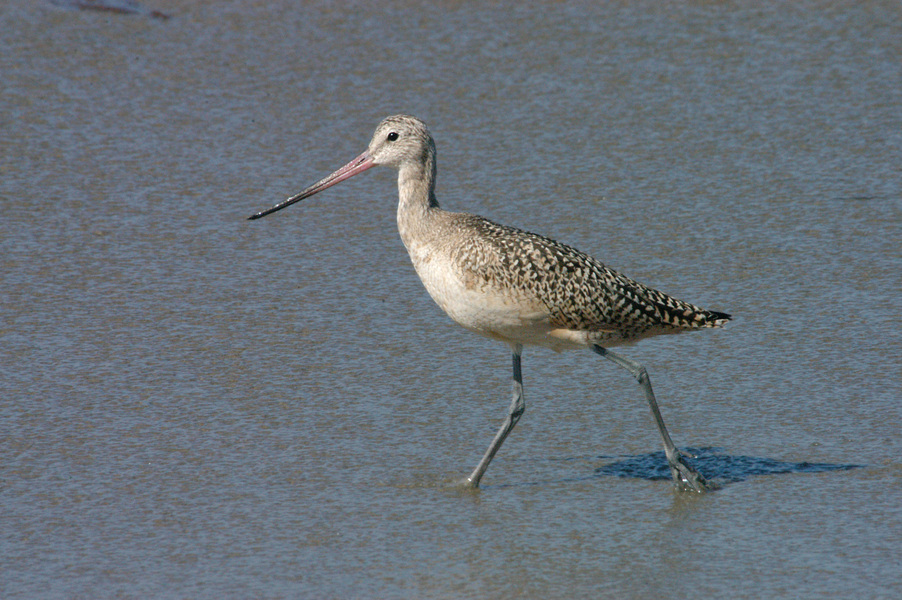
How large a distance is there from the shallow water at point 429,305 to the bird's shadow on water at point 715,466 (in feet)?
0.05

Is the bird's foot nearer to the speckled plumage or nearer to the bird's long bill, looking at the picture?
the speckled plumage

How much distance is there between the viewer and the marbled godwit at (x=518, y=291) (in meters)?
4.99

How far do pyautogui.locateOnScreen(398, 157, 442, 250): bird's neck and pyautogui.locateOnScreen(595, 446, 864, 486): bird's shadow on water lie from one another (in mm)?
1215

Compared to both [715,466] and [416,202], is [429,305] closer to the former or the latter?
Result: [416,202]

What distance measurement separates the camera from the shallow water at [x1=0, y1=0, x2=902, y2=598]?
448cm

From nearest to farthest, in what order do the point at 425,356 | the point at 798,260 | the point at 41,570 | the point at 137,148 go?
the point at 41,570
the point at 425,356
the point at 798,260
the point at 137,148

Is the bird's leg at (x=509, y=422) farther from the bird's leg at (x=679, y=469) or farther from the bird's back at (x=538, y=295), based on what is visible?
the bird's leg at (x=679, y=469)

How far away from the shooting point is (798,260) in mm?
6848

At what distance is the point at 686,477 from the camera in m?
4.96

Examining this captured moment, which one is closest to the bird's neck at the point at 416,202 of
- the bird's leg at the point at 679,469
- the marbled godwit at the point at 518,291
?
the marbled godwit at the point at 518,291

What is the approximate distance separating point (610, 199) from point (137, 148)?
119 inches

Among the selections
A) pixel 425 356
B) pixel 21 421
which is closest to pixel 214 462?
pixel 21 421

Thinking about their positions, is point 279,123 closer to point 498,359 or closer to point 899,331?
point 498,359

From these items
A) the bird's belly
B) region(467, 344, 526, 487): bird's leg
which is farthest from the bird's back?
region(467, 344, 526, 487): bird's leg
